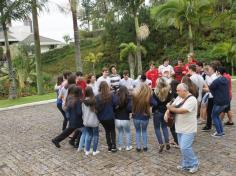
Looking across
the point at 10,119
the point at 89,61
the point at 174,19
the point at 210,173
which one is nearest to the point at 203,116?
the point at 210,173

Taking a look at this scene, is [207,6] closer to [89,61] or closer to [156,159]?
[89,61]

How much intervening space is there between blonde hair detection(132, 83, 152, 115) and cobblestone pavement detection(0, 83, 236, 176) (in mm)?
996

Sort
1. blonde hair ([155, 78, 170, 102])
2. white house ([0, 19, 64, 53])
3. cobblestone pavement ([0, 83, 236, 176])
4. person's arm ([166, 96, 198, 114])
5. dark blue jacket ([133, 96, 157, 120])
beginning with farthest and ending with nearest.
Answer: white house ([0, 19, 64, 53])
dark blue jacket ([133, 96, 157, 120])
blonde hair ([155, 78, 170, 102])
cobblestone pavement ([0, 83, 236, 176])
person's arm ([166, 96, 198, 114])

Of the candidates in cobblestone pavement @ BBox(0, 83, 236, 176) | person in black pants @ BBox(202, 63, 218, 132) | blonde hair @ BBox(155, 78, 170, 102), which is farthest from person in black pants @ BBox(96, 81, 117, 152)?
person in black pants @ BBox(202, 63, 218, 132)

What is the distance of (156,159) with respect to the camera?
6414 mm

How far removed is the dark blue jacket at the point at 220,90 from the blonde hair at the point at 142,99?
180cm

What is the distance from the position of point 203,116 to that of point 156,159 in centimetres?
294

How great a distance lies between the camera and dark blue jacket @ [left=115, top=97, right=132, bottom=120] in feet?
Answer: 21.7

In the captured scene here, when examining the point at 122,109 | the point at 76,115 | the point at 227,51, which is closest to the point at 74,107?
the point at 76,115

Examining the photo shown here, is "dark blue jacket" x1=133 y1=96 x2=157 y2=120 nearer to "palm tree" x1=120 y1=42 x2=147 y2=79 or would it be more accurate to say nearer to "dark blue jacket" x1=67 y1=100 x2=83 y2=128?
"dark blue jacket" x1=67 y1=100 x2=83 y2=128

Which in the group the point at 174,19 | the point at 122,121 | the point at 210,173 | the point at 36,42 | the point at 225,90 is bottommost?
the point at 210,173

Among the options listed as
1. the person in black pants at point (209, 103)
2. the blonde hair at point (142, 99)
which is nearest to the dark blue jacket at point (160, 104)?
the blonde hair at point (142, 99)

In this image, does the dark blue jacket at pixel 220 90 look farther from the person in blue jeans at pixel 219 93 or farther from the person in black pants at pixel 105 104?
the person in black pants at pixel 105 104

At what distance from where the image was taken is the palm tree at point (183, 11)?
2079 cm
